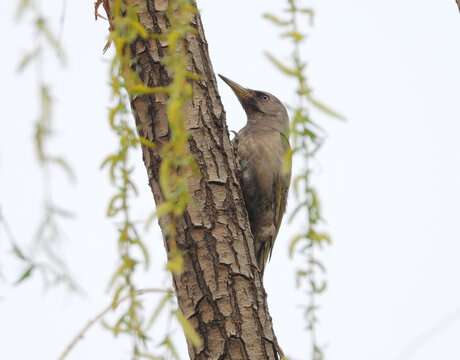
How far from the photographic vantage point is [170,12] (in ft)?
4.43

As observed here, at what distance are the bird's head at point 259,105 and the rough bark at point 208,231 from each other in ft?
8.50

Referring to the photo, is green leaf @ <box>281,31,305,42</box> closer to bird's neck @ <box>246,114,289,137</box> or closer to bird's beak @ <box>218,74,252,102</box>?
bird's neck @ <box>246,114,289,137</box>

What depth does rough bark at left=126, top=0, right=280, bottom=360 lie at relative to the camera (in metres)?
2.90

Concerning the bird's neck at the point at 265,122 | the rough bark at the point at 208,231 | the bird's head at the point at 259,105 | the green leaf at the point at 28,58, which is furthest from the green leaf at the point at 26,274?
the bird's head at the point at 259,105

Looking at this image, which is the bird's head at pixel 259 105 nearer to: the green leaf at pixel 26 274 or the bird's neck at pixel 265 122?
the bird's neck at pixel 265 122

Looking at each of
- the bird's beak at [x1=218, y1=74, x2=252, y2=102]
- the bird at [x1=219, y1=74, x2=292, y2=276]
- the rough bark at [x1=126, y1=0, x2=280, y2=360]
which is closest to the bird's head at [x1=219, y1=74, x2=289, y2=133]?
the bird's beak at [x1=218, y1=74, x2=252, y2=102]

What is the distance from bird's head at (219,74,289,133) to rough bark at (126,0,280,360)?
2.59 m

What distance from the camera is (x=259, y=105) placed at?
19.1 ft

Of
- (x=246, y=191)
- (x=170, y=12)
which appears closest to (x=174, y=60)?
(x=170, y=12)

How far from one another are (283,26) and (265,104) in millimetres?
4367

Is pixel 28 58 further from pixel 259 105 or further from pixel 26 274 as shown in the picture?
pixel 259 105

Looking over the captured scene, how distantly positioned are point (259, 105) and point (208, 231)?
3010mm

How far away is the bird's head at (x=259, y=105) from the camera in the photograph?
5.76 metres

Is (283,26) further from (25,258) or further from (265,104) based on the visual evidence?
(265,104)
